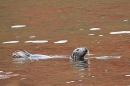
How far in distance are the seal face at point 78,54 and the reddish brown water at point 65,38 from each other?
6.1 inches

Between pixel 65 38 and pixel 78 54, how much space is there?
4.11 m

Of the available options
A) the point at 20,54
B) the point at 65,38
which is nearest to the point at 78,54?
the point at 20,54

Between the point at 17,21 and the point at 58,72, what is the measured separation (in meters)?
10.5

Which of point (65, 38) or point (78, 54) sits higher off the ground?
point (78, 54)

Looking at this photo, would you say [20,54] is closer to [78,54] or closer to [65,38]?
[78,54]

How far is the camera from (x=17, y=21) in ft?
71.9

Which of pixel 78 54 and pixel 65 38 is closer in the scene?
pixel 78 54

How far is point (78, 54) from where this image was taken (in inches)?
519

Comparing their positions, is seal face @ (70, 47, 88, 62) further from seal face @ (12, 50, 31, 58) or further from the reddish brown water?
seal face @ (12, 50, 31, 58)

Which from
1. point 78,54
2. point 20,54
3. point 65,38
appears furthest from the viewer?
point 65,38

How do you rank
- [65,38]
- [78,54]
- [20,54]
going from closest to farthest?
1. [78,54]
2. [20,54]
3. [65,38]

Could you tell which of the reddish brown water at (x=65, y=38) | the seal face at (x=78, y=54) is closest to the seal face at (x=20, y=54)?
the reddish brown water at (x=65, y=38)

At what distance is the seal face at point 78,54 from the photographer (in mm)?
13102

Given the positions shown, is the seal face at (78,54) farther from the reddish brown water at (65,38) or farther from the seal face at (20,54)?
the seal face at (20,54)
